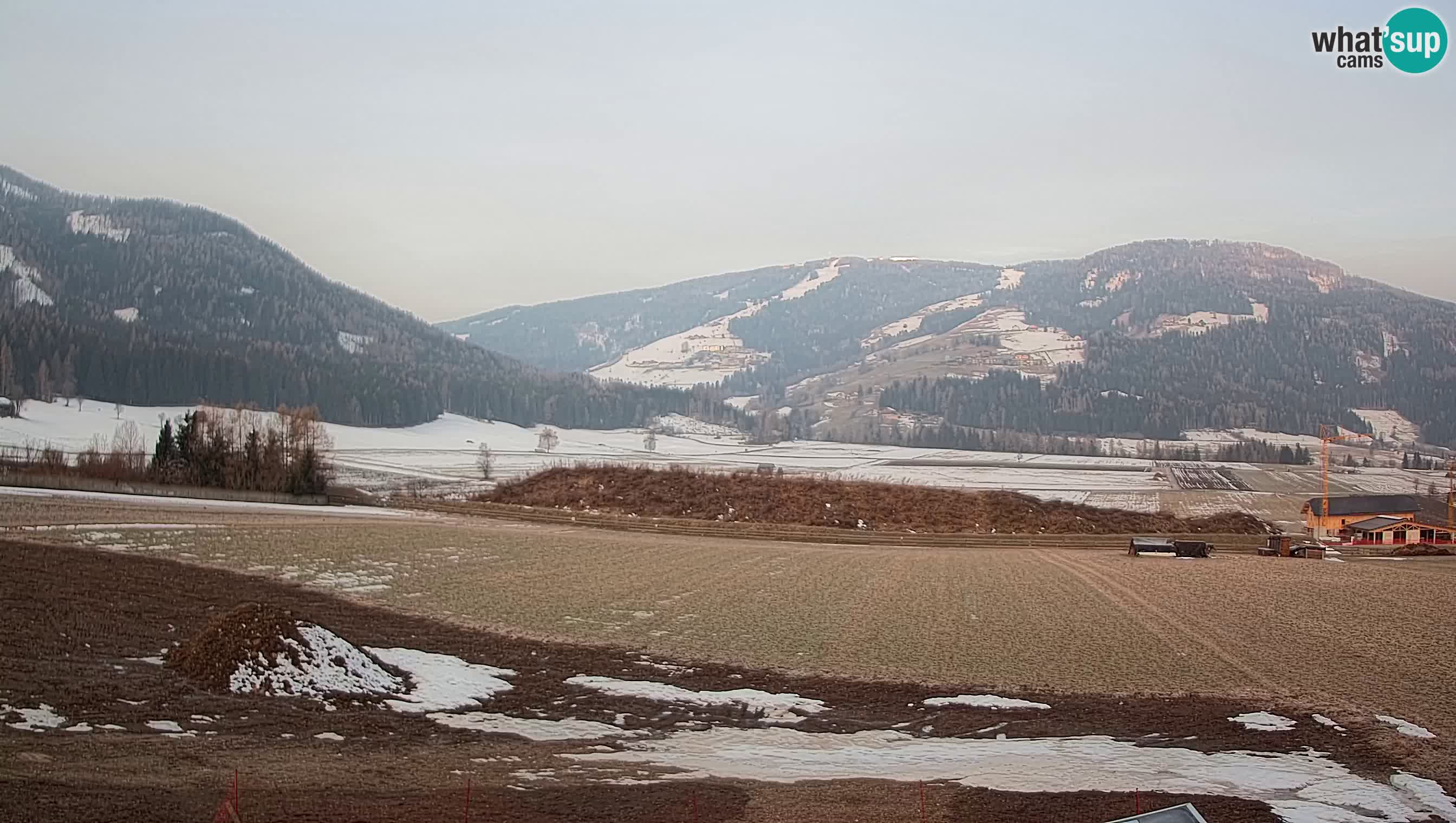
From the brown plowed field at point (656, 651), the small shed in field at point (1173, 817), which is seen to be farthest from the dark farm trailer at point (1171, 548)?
the small shed in field at point (1173, 817)

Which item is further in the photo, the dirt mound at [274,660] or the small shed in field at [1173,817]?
the dirt mound at [274,660]

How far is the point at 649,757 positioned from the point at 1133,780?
7101 millimetres

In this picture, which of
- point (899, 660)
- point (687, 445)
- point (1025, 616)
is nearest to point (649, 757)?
point (899, 660)

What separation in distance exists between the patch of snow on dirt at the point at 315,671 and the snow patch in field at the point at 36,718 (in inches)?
115

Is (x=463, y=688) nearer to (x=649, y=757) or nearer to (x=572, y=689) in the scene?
(x=572, y=689)

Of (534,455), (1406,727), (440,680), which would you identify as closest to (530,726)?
(440,680)

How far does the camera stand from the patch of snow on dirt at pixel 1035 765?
13148 millimetres

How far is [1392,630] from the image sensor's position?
2747cm

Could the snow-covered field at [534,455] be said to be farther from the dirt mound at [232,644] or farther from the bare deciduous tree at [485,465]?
the dirt mound at [232,644]

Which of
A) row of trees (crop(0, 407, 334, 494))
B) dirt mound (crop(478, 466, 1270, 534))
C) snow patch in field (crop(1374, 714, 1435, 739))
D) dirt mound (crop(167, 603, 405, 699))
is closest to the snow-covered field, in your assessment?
row of trees (crop(0, 407, 334, 494))

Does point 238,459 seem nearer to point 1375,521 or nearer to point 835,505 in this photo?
point 835,505

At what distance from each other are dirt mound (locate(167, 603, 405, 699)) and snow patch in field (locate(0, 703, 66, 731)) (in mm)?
2663

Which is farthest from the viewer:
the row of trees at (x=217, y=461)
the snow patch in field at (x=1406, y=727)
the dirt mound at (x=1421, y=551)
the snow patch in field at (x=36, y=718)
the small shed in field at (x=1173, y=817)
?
the row of trees at (x=217, y=461)

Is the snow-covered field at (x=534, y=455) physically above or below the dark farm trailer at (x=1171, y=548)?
above
